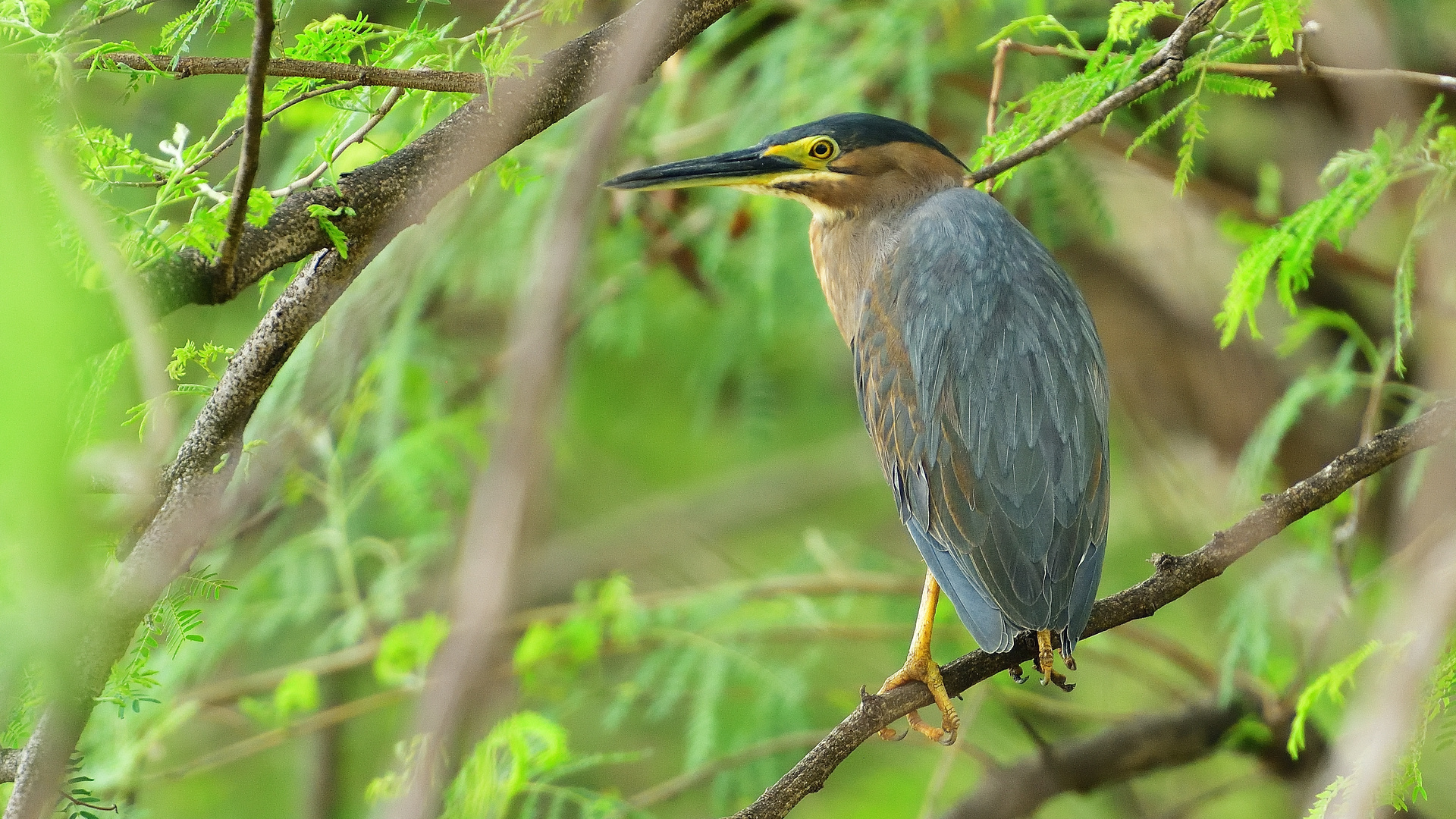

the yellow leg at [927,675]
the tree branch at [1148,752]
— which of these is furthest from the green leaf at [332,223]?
the tree branch at [1148,752]

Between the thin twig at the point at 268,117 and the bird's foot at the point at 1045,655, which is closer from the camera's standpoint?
the thin twig at the point at 268,117

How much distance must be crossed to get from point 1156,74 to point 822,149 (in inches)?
32.0

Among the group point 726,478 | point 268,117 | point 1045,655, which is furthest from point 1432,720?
point 726,478

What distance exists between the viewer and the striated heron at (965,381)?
1.91m

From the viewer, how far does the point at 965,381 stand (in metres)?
2.05

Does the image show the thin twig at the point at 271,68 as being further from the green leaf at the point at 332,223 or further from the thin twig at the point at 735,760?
the thin twig at the point at 735,760

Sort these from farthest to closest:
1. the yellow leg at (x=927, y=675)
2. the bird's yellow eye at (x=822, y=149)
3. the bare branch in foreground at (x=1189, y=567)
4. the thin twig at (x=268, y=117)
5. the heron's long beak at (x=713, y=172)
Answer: the bird's yellow eye at (x=822, y=149), the heron's long beak at (x=713, y=172), the yellow leg at (x=927, y=675), the bare branch in foreground at (x=1189, y=567), the thin twig at (x=268, y=117)

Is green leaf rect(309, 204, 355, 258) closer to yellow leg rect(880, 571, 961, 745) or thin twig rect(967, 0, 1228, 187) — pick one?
thin twig rect(967, 0, 1228, 187)

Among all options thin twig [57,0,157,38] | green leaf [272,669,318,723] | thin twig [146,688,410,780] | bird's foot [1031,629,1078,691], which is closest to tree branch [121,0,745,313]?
thin twig [57,0,157,38]

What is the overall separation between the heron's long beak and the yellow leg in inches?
32.7

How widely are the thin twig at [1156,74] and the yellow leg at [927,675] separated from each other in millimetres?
806

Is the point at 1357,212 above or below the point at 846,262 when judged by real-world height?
below

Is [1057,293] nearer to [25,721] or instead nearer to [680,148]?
[25,721]

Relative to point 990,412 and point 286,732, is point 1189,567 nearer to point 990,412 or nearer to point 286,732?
point 990,412
